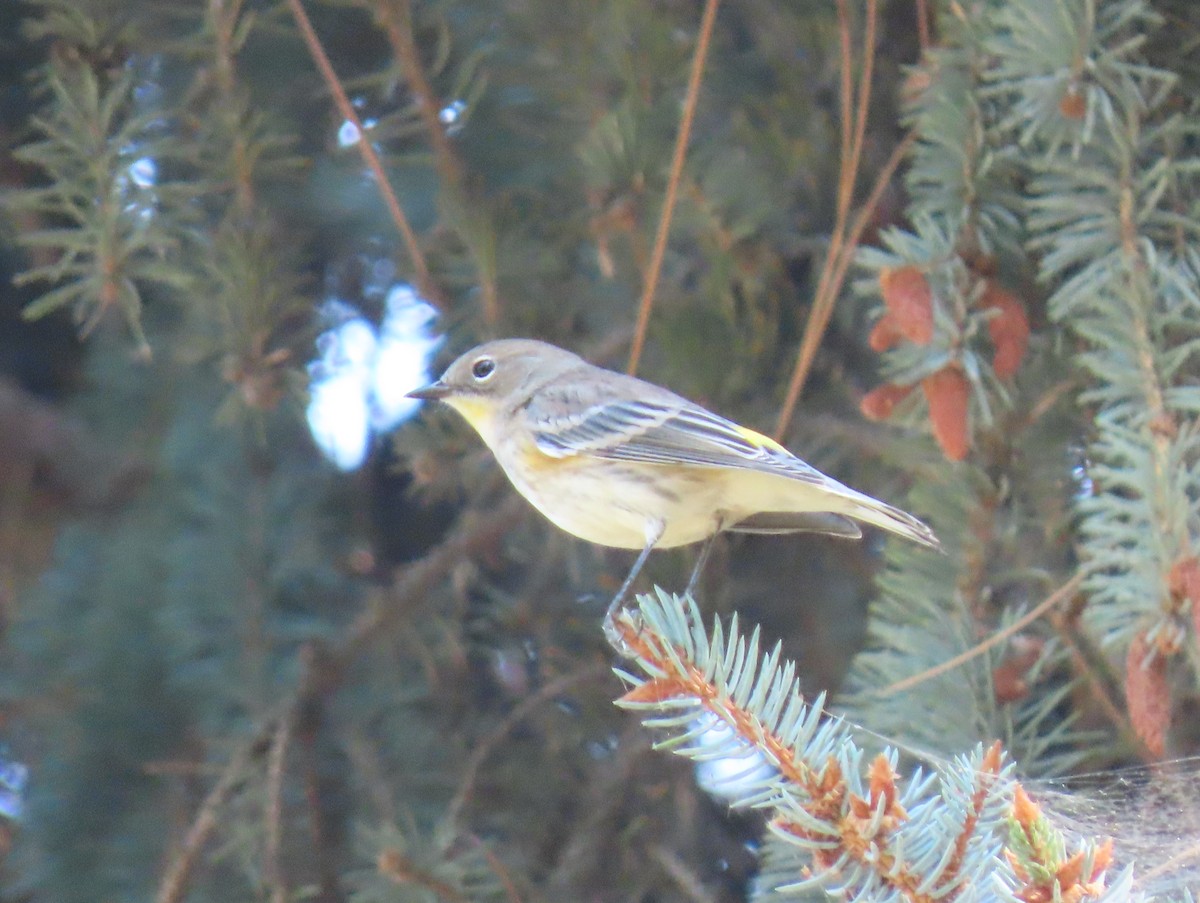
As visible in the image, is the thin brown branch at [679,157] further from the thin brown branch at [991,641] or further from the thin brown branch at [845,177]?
the thin brown branch at [991,641]

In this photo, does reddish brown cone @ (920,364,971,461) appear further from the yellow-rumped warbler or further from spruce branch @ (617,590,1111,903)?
spruce branch @ (617,590,1111,903)

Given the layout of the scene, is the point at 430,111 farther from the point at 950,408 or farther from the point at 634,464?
the point at 950,408

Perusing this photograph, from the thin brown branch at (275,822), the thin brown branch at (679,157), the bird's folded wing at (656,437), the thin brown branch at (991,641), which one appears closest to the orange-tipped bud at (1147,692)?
the thin brown branch at (991,641)

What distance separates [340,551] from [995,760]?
1.88 meters

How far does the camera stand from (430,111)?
7.47 ft

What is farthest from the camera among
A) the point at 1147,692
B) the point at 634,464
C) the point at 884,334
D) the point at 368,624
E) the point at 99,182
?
the point at 368,624

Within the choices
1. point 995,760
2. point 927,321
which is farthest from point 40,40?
point 995,760

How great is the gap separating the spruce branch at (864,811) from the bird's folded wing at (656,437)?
32.7 inches

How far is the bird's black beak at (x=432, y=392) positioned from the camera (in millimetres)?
2574

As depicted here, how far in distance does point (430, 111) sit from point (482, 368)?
52cm

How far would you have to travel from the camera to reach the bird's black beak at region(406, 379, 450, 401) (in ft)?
8.45

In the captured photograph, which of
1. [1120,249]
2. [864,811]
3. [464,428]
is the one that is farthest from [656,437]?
[864,811]

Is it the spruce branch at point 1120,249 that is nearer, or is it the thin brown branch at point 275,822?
the spruce branch at point 1120,249

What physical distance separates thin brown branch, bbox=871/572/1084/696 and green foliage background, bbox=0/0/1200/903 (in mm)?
29
